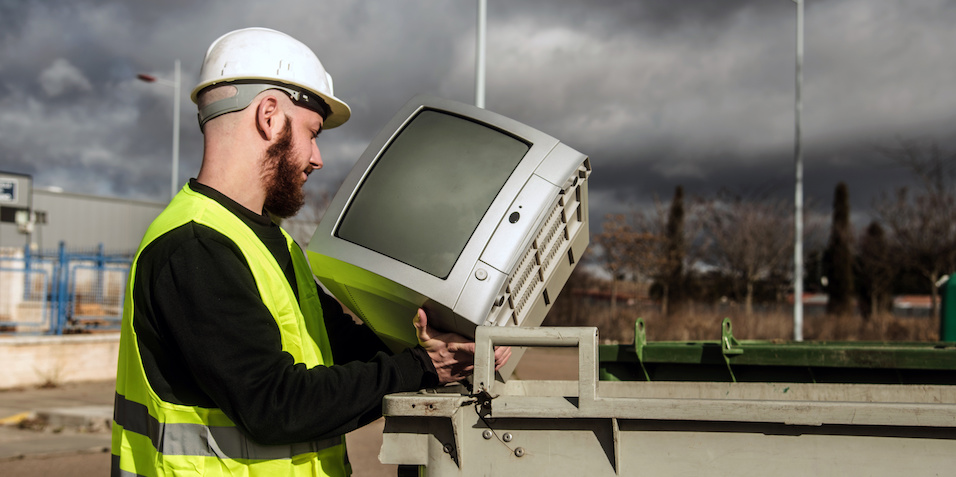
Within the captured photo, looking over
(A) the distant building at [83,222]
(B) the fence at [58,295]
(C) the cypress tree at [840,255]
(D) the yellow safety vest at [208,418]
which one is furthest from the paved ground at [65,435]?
(C) the cypress tree at [840,255]

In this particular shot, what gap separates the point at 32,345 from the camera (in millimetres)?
10250

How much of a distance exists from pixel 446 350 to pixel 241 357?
483 mm

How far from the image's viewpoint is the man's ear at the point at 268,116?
179cm

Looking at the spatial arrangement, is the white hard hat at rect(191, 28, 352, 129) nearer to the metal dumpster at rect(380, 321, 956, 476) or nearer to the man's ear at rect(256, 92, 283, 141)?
the man's ear at rect(256, 92, 283, 141)

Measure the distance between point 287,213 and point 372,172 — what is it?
10.9 inches

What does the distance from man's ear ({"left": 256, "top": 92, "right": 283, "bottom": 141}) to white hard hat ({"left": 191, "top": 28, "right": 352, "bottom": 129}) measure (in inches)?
1.2

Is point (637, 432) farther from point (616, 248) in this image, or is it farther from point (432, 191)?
point (616, 248)

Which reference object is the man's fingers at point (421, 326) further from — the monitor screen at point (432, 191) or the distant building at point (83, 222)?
the distant building at point (83, 222)

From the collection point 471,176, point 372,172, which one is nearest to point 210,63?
point 372,172

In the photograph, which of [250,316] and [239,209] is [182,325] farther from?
[239,209]

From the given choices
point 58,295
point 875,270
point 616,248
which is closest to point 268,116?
point 58,295

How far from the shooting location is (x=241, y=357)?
56.7 inches

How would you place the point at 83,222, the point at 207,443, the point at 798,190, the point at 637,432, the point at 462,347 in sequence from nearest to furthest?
the point at 637,432 → the point at 207,443 → the point at 462,347 → the point at 798,190 → the point at 83,222

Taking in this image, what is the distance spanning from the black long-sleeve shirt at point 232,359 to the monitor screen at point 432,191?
29 centimetres
